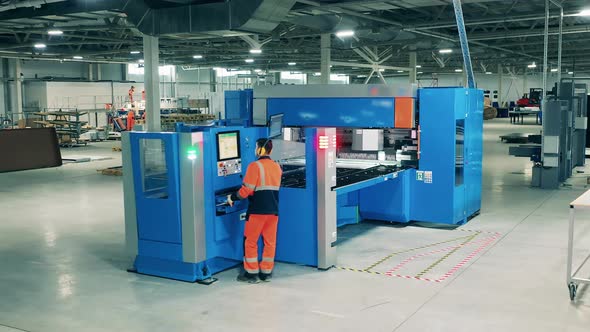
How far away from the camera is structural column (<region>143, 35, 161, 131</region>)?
449 inches

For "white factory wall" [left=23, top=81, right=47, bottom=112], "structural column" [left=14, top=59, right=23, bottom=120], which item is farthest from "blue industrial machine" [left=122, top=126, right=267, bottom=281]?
"white factory wall" [left=23, top=81, right=47, bottom=112]

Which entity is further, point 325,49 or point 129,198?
point 325,49

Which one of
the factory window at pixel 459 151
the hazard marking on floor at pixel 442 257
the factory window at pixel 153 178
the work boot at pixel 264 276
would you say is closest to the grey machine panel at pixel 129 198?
the factory window at pixel 153 178

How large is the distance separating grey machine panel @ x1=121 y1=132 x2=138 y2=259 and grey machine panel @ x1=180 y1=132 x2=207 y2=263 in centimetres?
73

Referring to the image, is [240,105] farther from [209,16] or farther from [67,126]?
[67,126]

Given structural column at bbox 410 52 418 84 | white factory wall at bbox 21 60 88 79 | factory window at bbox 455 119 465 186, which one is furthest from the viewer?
white factory wall at bbox 21 60 88 79

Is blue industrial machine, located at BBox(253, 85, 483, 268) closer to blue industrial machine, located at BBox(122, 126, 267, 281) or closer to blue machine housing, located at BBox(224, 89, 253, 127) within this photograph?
blue machine housing, located at BBox(224, 89, 253, 127)

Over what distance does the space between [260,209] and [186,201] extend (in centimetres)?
79

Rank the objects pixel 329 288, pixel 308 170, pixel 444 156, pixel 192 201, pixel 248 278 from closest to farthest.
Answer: pixel 329 288, pixel 192 201, pixel 248 278, pixel 308 170, pixel 444 156

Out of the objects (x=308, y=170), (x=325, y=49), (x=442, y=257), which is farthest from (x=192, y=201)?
(x=325, y=49)

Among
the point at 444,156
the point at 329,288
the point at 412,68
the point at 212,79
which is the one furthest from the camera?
the point at 212,79

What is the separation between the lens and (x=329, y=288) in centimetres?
605

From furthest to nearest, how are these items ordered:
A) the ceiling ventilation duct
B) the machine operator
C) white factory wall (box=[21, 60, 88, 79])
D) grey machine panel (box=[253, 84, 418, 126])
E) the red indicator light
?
white factory wall (box=[21, 60, 88, 79]) < grey machine panel (box=[253, 84, 418, 126]) < the ceiling ventilation duct < the red indicator light < the machine operator

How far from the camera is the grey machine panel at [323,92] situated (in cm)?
855
